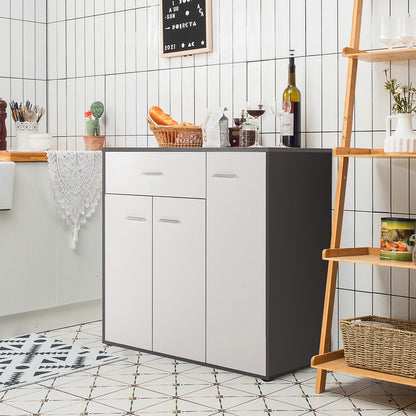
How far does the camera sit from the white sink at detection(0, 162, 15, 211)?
11.3 ft

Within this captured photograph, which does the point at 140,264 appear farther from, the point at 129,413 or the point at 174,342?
the point at 129,413

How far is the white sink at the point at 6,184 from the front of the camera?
3.45 meters

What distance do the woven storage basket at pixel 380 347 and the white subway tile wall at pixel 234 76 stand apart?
1.08 ft

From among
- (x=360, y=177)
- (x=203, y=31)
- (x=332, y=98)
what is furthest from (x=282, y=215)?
(x=203, y=31)

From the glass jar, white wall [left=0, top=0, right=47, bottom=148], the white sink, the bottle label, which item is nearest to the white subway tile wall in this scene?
white wall [left=0, top=0, right=47, bottom=148]

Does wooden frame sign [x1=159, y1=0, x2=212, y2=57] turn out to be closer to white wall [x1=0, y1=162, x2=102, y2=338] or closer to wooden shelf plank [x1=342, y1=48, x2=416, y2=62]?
white wall [x1=0, y1=162, x2=102, y2=338]

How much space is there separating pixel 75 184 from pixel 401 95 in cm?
172

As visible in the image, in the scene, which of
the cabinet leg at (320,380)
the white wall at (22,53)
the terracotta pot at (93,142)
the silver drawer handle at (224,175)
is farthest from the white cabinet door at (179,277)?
the white wall at (22,53)

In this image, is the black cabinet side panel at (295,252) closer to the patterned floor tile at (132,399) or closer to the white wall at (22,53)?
the patterned floor tile at (132,399)

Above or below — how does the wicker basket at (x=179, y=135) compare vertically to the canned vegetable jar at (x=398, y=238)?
above

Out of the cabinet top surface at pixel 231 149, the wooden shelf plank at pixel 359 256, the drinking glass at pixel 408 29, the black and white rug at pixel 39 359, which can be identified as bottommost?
the black and white rug at pixel 39 359

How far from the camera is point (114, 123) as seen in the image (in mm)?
4074

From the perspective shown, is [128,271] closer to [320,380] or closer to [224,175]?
[224,175]

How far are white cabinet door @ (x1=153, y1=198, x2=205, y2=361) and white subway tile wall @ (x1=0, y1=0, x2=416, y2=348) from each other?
58 centimetres
